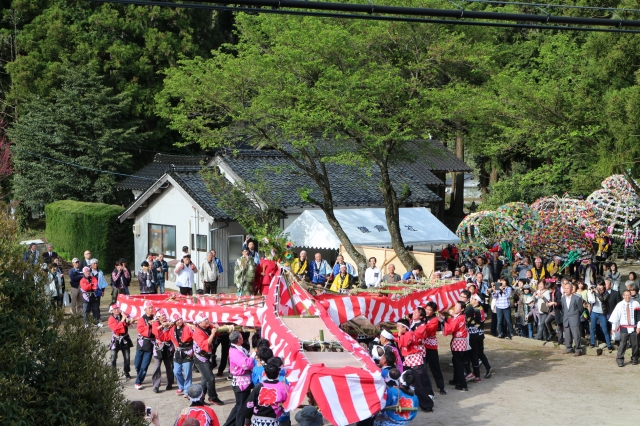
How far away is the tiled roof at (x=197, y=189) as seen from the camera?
24734 mm

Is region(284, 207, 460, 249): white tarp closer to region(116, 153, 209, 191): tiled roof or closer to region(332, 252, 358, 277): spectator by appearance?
region(332, 252, 358, 277): spectator

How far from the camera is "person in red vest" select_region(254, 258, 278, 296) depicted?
16.1 metres

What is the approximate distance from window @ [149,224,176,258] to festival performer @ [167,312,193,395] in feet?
46.7

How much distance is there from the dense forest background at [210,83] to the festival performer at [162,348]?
948cm

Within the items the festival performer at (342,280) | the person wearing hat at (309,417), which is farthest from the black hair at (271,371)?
the festival performer at (342,280)

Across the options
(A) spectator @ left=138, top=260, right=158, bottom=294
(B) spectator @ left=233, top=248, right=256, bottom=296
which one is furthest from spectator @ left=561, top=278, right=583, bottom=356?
(A) spectator @ left=138, top=260, right=158, bottom=294

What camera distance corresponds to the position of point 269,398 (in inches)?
373

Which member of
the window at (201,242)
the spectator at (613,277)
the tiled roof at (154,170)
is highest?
the tiled roof at (154,170)

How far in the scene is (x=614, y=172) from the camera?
695 inches

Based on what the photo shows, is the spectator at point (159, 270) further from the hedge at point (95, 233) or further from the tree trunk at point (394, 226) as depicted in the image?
the hedge at point (95, 233)

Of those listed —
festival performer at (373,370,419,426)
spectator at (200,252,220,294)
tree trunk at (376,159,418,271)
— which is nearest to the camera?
festival performer at (373,370,419,426)

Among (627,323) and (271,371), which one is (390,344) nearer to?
(271,371)

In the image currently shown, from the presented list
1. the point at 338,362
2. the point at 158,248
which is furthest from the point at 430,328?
the point at 158,248

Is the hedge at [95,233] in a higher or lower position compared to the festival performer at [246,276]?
higher
